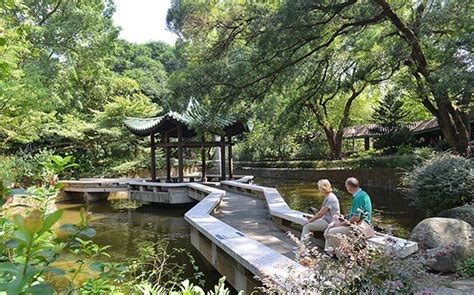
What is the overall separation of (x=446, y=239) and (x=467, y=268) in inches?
20.0

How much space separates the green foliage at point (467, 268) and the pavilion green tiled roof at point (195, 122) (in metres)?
9.45

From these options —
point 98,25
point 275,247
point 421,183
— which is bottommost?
point 275,247

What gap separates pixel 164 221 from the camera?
36.3 ft

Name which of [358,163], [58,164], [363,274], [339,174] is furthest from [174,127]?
[58,164]

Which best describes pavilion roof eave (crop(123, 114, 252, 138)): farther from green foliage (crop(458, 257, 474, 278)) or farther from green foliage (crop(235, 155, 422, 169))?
green foliage (crop(458, 257, 474, 278))

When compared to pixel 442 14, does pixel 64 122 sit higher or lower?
lower

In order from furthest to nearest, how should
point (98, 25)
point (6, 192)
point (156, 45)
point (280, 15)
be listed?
1. point (156, 45)
2. point (98, 25)
3. point (280, 15)
4. point (6, 192)

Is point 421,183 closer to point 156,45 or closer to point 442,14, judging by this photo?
point 442,14

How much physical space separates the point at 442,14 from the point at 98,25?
54.1 feet

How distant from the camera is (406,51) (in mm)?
10578

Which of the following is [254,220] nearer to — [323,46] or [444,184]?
[444,184]

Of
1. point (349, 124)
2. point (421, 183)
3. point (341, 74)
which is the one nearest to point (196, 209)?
point (421, 183)

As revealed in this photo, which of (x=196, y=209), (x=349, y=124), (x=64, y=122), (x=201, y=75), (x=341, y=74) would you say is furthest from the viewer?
(x=349, y=124)

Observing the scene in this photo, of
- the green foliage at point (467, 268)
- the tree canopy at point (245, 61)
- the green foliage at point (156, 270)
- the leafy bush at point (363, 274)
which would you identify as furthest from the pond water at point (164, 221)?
the leafy bush at point (363, 274)
